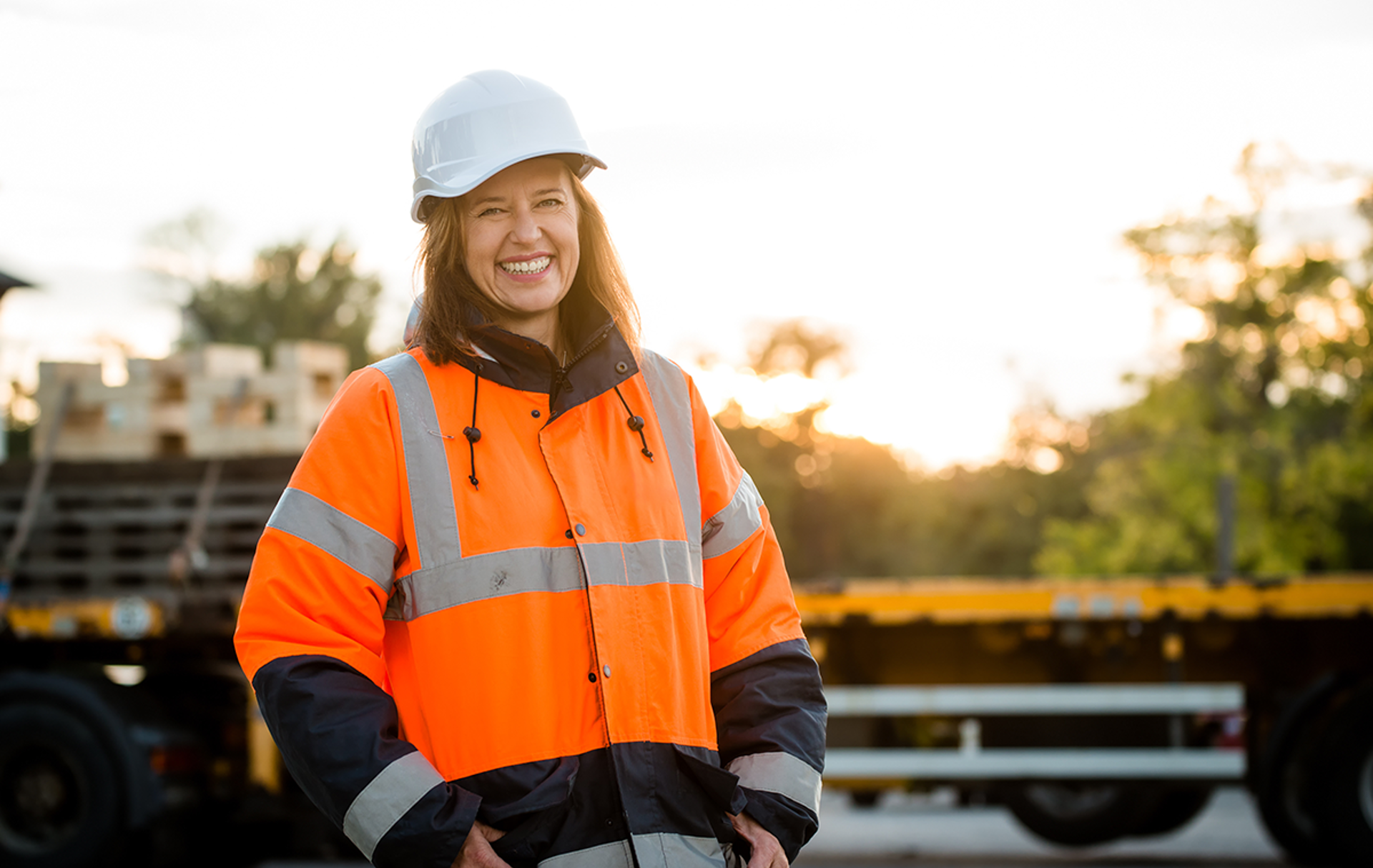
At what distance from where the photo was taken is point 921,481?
1957 inches

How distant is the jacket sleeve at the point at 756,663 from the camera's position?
2.20 m

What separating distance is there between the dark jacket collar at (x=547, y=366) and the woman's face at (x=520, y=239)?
9cm

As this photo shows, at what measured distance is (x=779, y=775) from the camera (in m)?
2.19

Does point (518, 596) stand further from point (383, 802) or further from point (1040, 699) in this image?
point (1040, 699)

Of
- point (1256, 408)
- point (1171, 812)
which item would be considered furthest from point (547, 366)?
point (1256, 408)

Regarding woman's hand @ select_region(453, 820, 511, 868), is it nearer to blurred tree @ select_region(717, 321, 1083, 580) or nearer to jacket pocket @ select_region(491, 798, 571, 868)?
jacket pocket @ select_region(491, 798, 571, 868)

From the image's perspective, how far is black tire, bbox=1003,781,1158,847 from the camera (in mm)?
7965

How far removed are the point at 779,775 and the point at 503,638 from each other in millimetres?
518

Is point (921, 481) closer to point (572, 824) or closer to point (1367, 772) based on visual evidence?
point (1367, 772)

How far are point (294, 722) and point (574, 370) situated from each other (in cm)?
70

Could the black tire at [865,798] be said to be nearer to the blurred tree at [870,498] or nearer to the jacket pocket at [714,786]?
the jacket pocket at [714,786]

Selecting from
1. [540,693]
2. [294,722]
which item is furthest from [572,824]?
[294,722]

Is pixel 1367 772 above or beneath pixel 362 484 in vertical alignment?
beneath

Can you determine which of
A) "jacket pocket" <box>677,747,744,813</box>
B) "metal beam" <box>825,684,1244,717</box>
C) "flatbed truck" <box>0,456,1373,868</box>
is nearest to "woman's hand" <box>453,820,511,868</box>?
"jacket pocket" <box>677,747,744,813</box>
